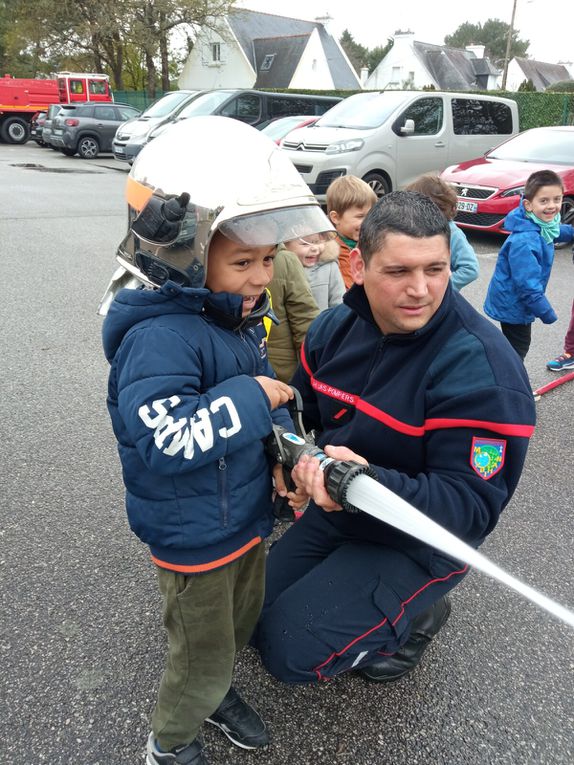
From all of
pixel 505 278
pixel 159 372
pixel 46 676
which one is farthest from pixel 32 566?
pixel 505 278

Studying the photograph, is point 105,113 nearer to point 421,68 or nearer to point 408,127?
point 408,127

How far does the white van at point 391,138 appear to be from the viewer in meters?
10.1

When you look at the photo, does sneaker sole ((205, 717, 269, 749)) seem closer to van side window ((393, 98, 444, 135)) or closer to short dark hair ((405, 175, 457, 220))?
short dark hair ((405, 175, 457, 220))

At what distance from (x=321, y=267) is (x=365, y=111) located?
8.60 metres

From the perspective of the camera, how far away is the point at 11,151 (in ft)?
75.1

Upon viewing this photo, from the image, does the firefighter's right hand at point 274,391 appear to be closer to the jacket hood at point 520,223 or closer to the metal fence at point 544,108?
the jacket hood at point 520,223

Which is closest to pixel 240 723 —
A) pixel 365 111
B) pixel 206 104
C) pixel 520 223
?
pixel 520 223

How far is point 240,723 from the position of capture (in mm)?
2023

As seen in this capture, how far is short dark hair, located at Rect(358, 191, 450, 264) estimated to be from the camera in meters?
1.90

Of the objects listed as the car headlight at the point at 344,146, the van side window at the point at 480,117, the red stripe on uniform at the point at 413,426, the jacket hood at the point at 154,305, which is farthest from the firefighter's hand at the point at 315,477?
the van side window at the point at 480,117

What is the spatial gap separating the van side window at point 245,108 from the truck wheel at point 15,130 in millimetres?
14198

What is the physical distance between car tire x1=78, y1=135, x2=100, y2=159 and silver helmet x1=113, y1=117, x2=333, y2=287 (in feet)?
71.7

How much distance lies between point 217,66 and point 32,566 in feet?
171

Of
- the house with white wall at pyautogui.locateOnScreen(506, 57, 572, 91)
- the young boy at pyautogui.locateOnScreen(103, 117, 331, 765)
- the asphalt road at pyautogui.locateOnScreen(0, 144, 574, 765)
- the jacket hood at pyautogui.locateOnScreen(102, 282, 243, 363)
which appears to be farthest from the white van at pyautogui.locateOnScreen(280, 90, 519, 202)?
the house with white wall at pyautogui.locateOnScreen(506, 57, 572, 91)
